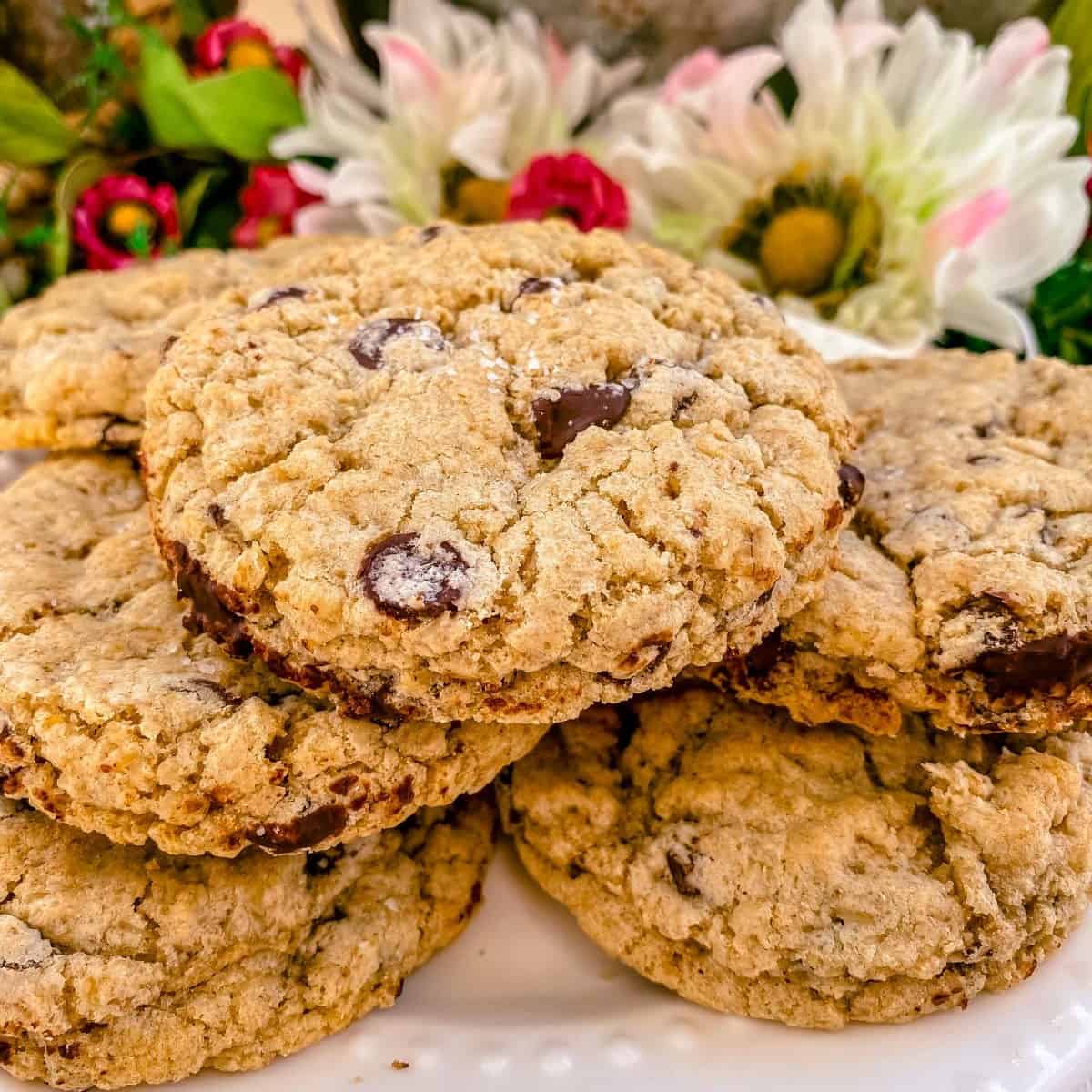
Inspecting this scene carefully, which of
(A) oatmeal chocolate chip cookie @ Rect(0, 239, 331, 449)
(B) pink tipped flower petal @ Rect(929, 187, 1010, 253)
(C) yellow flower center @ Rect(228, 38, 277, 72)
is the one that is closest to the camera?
(A) oatmeal chocolate chip cookie @ Rect(0, 239, 331, 449)

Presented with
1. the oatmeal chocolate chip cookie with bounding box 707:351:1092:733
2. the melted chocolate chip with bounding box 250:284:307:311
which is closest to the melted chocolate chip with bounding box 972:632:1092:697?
the oatmeal chocolate chip cookie with bounding box 707:351:1092:733

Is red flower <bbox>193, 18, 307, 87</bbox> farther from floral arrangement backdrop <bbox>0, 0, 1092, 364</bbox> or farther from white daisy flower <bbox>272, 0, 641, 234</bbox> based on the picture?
white daisy flower <bbox>272, 0, 641, 234</bbox>

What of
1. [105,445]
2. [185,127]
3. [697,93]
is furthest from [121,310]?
[697,93]

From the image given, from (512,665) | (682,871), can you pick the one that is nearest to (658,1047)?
(682,871)

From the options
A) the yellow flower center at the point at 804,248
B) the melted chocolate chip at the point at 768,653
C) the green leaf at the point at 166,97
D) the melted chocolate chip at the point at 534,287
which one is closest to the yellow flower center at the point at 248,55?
the green leaf at the point at 166,97

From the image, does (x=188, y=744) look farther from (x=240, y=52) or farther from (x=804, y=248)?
(x=240, y=52)

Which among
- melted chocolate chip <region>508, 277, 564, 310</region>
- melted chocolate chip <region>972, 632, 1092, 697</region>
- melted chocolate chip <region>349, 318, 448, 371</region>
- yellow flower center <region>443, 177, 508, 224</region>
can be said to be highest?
melted chocolate chip <region>508, 277, 564, 310</region>
